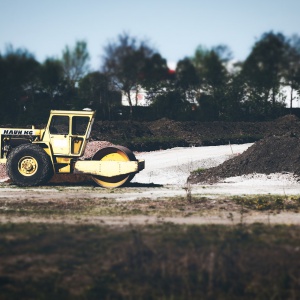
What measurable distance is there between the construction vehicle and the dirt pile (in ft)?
13.9

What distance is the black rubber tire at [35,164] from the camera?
19016mm

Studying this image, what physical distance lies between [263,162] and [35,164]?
356 inches

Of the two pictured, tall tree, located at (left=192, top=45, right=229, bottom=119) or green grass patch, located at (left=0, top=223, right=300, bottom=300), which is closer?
green grass patch, located at (left=0, top=223, right=300, bottom=300)

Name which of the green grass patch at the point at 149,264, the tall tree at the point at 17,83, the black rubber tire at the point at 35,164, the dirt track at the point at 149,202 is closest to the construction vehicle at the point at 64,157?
the black rubber tire at the point at 35,164

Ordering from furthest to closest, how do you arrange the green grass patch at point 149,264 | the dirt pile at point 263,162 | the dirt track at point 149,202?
1. the dirt pile at point 263,162
2. the dirt track at point 149,202
3. the green grass patch at point 149,264

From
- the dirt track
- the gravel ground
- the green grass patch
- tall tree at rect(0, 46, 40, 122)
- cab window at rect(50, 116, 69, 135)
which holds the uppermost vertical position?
tall tree at rect(0, 46, 40, 122)

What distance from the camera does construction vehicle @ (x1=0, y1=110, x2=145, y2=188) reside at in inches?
751

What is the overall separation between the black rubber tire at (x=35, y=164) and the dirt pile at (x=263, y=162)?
20.2 feet

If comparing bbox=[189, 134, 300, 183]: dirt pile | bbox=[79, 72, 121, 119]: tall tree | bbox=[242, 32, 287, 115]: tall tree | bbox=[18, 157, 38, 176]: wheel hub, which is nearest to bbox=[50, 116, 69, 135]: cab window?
bbox=[18, 157, 38, 176]: wheel hub

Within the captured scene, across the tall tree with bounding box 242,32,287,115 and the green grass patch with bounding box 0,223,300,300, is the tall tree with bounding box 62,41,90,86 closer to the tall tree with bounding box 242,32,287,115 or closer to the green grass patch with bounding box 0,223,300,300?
the tall tree with bounding box 242,32,287,115

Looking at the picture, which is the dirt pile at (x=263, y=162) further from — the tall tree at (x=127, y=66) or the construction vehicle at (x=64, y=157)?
the tall tree at (x=127, y=66)

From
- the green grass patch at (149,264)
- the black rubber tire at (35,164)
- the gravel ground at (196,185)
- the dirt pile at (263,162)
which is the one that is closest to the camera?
the green grass patch at (149,264)

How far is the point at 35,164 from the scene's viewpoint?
1916 centimetres

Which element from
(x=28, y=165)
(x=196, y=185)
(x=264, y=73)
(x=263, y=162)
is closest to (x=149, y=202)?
(x=28, y=165)
